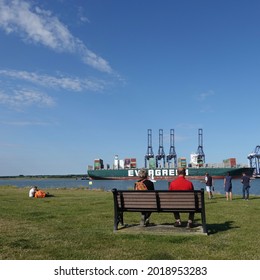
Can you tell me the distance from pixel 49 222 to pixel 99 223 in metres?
1.25

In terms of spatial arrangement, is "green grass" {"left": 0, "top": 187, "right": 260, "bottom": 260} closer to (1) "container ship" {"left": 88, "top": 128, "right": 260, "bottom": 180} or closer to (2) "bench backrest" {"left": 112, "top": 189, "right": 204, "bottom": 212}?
(2) "bench backrest" {"left": 112, "top": 189, "right": 204, "bottom": 212}

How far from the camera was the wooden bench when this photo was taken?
7.21m

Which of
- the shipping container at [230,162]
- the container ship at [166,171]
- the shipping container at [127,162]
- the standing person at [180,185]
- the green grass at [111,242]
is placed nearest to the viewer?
the green grass at [111,242]

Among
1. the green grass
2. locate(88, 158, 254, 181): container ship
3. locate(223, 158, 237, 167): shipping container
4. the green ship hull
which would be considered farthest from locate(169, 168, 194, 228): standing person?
locate(223, 158, 237, 167): shipping container

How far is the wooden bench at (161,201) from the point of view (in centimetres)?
721

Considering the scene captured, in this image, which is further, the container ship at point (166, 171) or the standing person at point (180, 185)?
the container ship at point (166, 171)

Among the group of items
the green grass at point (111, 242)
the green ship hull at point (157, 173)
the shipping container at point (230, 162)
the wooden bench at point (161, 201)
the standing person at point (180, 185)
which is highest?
the shipping container at point (230, 162)

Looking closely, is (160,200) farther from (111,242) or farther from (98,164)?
(98,164)

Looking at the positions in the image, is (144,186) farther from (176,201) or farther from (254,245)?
(254,245)

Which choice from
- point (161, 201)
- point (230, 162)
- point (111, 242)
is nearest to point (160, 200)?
point (161, 201)

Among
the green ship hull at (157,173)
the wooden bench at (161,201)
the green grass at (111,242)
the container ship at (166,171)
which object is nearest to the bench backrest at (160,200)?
the wooden bench at (161,201)

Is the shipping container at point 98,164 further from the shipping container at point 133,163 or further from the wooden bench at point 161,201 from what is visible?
the wooden bench at point 161,201

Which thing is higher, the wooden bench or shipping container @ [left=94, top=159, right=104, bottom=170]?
shipping container @ [left=94, top=159, right=104, bottom=170]
